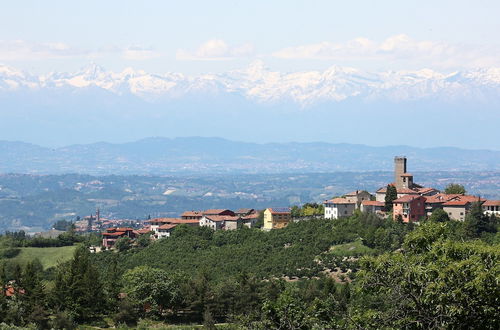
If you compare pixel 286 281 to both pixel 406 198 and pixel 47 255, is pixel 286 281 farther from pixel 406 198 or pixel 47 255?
pixel 47 255

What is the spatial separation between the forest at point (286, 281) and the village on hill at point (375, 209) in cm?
290

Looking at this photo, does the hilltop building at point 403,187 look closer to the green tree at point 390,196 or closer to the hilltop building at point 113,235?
the green tree at point 390,196

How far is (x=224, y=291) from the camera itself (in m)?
63.3

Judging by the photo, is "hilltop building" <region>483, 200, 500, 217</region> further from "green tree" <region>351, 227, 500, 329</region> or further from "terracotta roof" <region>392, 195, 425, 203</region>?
"green tree" <region>351, 227, 500, 329</region>

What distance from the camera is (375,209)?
90.8 meters

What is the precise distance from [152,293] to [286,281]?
14.3 metres

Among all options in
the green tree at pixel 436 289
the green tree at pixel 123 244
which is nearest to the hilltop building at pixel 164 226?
the green tree at pixel 123 244

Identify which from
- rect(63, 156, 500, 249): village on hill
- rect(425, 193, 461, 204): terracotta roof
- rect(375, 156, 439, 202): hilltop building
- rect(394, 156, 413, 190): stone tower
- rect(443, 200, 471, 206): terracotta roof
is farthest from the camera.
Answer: rect(394, 156, 413, 190): stone tower

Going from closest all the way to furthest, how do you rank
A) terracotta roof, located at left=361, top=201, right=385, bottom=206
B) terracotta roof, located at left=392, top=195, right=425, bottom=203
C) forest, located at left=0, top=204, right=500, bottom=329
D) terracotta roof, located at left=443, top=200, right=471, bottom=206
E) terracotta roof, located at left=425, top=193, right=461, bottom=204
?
1. forest, located at left=0, top=204, right=500, bottom=329
2. terracotta roof, located at left=443, top=200, right=471, bottom=206
3. terracotta roof, located at left=392, top=195, right=425, bottom=203
4. terracotta roof, located at left=425, top=193, right=461, bottom=204
5. terracotta roof, located at left=361, top=201, right=385, bottom=206

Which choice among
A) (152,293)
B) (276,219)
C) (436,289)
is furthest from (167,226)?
(436,289)

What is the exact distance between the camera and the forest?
24.2m

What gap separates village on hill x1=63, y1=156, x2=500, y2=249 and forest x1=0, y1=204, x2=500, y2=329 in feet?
9.50

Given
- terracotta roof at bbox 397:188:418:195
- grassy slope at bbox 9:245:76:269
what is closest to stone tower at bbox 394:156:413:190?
terracotta roof at bbox 397:188:418:195

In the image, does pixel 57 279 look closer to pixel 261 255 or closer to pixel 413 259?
pixel 261 255
